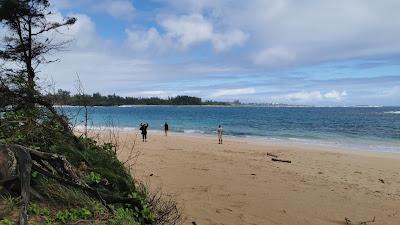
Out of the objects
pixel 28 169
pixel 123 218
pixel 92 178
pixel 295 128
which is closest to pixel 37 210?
pixel 28 169

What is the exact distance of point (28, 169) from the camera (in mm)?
4289

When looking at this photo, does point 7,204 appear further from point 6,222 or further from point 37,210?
point 6,222

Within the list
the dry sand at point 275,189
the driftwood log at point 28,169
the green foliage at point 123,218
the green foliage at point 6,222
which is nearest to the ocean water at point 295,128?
the driftwood log at point 28,169

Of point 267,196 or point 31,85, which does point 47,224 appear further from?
point 267,196

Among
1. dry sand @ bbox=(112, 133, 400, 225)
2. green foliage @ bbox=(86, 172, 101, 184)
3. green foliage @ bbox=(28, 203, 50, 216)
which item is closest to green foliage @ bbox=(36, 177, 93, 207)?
green foliage @ bbox=(28, 203, 50, 216)

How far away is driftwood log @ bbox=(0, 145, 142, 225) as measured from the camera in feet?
14.0

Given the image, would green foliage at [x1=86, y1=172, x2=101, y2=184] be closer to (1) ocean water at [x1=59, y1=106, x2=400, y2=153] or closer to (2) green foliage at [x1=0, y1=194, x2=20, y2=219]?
(2) green foliage at [x1=0, y1=194, x2=20, y2=219]

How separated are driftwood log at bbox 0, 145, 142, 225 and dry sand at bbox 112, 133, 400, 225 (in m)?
3.82

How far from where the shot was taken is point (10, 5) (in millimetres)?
20156

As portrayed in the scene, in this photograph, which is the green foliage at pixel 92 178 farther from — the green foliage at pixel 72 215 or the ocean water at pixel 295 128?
the ocean water at pixel 295 128

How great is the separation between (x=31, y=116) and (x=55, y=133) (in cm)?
37

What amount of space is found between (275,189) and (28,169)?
8527mm

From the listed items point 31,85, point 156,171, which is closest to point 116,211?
point 31,85

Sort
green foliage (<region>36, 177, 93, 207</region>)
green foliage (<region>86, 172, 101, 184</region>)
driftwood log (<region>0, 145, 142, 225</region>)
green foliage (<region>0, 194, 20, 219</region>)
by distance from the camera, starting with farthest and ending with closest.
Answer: green foliage (<region>86, 172, 101, 184</region>) < green foliage (<region>36, 177, 93, 207</region>) < driftwood log (<region>0, 145, 142, 225</region>) < green foliage (<region>0, 194, 20, 219</region>)
